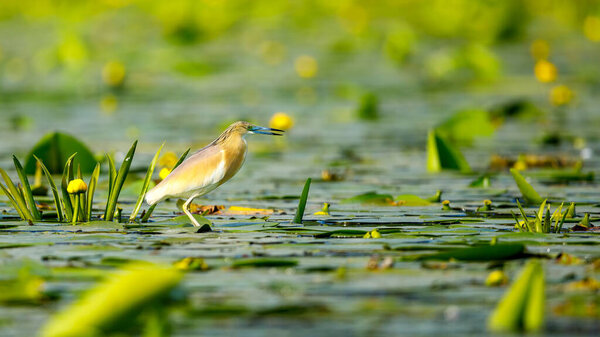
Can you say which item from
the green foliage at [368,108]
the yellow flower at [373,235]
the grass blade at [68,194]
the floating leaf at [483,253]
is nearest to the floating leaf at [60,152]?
the grass blade at [68,194]

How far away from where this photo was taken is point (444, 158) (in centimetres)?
712

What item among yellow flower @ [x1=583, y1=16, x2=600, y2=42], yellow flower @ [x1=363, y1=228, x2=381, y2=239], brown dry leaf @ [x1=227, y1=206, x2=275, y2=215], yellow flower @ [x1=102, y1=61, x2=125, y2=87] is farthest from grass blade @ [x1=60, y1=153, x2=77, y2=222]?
yellow flower @ [x1=583, y1=16, x2=600, y2=42]

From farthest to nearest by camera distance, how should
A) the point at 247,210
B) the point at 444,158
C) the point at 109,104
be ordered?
1. the point at 109,104
2. the point at 444,158
3. the point at 247,210

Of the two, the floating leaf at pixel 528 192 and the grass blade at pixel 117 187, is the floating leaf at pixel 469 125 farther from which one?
the grass blade at pixel 117 187

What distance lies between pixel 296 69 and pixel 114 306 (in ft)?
43.3

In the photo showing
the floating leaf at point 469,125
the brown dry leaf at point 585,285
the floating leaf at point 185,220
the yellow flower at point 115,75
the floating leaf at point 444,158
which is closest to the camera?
the brown dry leaf at point 585,285

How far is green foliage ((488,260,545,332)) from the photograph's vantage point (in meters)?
2.94

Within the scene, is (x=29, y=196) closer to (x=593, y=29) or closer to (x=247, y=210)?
(x=247, y=210)

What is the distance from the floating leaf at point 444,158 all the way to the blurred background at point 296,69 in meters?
0.58

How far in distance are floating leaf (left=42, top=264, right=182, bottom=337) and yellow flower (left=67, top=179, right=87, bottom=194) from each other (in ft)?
6.66

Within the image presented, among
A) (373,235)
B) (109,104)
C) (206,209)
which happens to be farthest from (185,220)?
(109,104)

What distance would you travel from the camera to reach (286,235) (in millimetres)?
4586

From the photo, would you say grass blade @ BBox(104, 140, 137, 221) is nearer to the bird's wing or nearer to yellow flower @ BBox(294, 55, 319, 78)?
the bird's wing

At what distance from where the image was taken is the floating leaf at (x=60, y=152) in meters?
6.68
